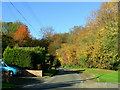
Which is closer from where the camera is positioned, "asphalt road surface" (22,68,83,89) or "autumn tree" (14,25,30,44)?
"asphalt road surface" (22,68,83,89)

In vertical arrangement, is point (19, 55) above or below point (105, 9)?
below

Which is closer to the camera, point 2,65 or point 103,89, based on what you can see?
point 103,89

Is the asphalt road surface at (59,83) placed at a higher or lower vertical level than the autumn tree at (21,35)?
lower

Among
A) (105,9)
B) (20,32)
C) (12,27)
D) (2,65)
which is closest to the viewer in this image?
(2,65)

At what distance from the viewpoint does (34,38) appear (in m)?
52.3

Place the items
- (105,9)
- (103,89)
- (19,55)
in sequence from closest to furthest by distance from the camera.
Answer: (103,89) < (19,55) < (105,9)

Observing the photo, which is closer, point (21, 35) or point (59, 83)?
point (59, 83)

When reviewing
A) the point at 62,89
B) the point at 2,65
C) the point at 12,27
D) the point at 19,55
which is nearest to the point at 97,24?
the point at 19,55

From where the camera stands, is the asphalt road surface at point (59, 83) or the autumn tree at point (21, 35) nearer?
the asphalt road surface at point (59, 83)

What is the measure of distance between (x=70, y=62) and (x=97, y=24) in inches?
628

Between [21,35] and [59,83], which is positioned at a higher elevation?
[21,35]

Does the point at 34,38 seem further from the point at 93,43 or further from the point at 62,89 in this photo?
the point at 62,89


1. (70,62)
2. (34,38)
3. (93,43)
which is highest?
(34,38)

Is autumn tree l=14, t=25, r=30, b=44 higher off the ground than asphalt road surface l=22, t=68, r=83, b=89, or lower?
higher
